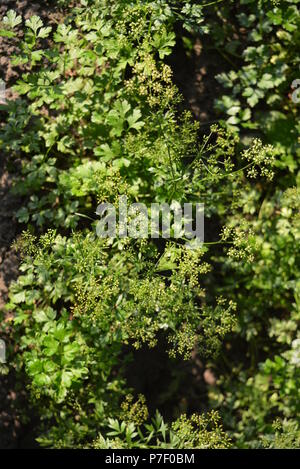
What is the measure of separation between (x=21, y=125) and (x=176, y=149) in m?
0.91

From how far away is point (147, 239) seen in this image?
3.40 m

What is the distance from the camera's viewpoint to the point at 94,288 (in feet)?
9.21

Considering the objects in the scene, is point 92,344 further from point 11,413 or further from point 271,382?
point 271,382
